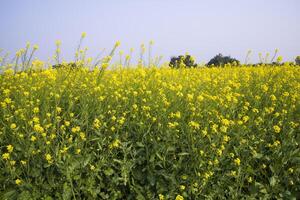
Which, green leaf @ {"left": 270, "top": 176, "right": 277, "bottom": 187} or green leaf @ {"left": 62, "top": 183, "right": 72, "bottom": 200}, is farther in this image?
green leaf @ {"left": 270, "top": 176, "right": 277, "bottom": 187}

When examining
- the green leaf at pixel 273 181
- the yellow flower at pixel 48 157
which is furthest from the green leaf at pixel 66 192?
the green leaf at pixel 273 181

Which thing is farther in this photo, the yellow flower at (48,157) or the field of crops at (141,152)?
the field of crops at (141,152)

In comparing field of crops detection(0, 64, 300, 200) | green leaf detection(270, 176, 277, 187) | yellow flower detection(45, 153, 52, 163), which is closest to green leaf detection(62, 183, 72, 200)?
field of crops detection(0, 64, 300, 200)

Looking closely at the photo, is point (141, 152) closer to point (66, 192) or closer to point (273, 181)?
point (66, 192)

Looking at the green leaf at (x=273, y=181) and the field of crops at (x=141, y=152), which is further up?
the field of crops at (x=141, y=152)

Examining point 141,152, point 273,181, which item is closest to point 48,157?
point 141,152

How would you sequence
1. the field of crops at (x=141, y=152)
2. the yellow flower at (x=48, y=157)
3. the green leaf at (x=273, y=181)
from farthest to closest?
the green leaf at (x=273, y=181) < the field of crops at (x=141, y=152) < the yellow flower at (x=48, y=157)

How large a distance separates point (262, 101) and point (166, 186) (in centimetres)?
218

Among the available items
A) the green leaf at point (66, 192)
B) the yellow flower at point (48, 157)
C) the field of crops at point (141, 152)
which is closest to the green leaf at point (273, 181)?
the field of crops at point (141, 152)

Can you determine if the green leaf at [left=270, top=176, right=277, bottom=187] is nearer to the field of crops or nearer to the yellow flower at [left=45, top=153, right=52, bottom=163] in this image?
the field of crops

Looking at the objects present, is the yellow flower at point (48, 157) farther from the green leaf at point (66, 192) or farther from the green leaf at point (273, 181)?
the green leaf at point (273, 181)

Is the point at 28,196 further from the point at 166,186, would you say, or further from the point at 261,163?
the point at 261,163

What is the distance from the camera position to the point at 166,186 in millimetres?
3219

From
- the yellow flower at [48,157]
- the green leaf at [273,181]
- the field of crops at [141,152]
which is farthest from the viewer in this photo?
the green leaf at [273,181]
